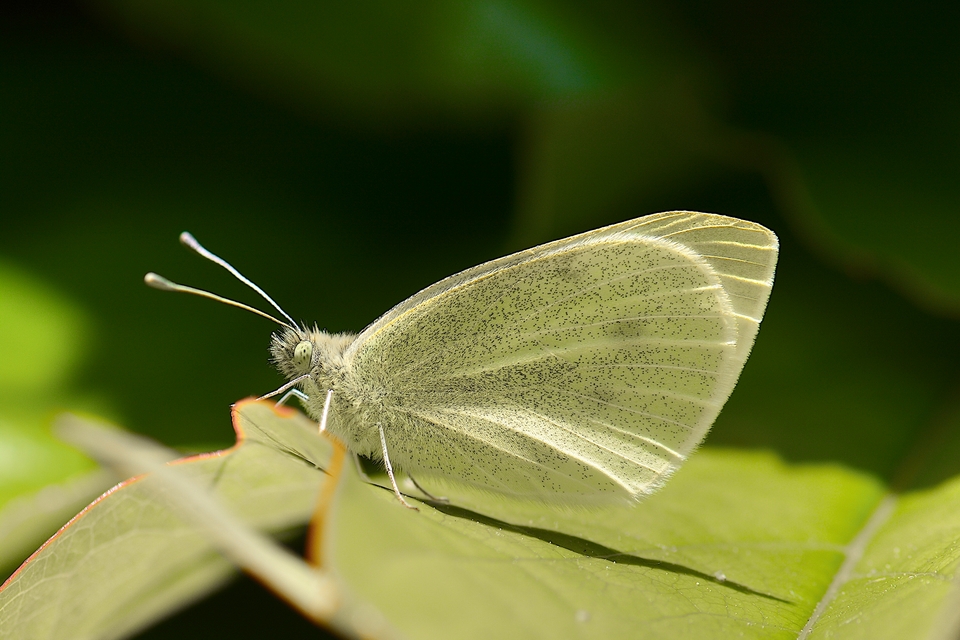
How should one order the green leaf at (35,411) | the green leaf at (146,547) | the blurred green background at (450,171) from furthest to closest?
the blurred green background at (450,171), the green leaf at (35,411), the green leaf at (146,547)

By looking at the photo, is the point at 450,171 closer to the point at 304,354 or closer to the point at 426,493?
the point at 304,354

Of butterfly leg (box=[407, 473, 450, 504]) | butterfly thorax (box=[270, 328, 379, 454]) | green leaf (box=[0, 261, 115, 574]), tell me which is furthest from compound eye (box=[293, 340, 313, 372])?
green leaf (box=[0, 261, 115, 574])

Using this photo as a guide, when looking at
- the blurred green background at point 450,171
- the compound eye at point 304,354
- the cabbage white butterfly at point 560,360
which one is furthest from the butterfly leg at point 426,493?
the blurred green background at point 450,171

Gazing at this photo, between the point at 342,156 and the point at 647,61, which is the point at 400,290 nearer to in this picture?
the point at 342,156

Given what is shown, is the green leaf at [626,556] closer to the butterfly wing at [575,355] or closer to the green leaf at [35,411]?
the butterfly wing at [575,355]

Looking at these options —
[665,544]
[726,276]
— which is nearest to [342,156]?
[726,276]

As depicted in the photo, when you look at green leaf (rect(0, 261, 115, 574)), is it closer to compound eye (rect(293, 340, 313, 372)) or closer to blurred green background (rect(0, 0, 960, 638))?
blurred green background (rect(0, 0, 960, 638))
